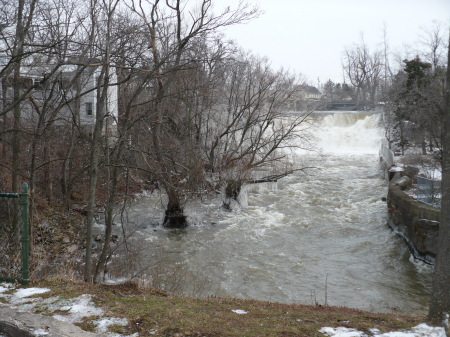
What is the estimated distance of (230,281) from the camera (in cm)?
1143

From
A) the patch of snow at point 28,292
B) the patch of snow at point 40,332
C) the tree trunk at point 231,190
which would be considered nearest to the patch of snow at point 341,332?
the patch of snow at point 40,332

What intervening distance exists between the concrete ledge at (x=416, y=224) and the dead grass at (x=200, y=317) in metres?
8.69

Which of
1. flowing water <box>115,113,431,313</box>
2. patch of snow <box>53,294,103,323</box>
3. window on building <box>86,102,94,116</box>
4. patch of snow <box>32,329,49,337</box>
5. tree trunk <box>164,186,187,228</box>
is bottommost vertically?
flowing water <box>115,113,431,313</box>

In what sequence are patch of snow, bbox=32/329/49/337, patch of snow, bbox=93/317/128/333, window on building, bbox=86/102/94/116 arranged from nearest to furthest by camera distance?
patch of snow, bbox=32/329/49/337, patch of snow, bbox=93/317/128/333, window on building, bbox=86/102/94/116

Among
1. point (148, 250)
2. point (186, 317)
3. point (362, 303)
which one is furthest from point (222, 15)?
point (186, 317)

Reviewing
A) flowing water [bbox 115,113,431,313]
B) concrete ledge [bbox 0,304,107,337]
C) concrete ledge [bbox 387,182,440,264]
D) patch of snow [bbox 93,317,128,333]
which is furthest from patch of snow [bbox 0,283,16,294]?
concrete ledge [bbox 387,182,440,264]

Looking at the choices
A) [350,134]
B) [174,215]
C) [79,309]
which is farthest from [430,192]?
[350,134]

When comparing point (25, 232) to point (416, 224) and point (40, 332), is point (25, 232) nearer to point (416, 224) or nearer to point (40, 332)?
point (40, 332)

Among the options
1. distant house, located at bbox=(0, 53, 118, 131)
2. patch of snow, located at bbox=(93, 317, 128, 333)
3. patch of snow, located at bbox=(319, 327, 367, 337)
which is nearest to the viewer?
patch of snow, located at bbox=(93, 317, 128, 333)

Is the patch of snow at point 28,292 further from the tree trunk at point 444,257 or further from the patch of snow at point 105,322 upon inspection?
the tree trunk at point 444,257

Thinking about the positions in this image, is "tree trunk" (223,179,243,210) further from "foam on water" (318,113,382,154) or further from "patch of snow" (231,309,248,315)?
"foam on water" (318,113,382,154)

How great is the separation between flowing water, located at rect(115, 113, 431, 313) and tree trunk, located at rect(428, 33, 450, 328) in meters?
3.89

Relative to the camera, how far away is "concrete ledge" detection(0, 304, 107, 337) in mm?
3887

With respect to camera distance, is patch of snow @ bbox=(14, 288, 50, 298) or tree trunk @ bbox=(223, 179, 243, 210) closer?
patch of snow @ bbox=(14, 288, 50, 298)
